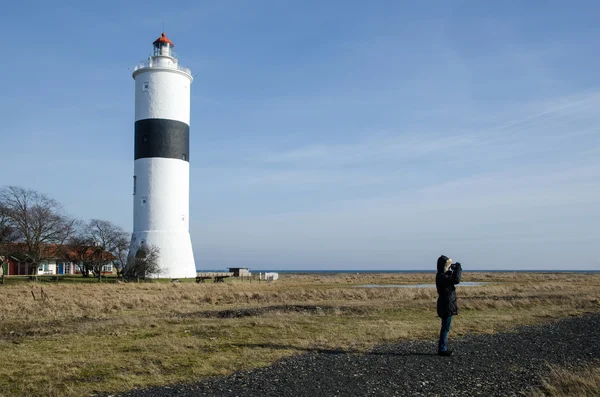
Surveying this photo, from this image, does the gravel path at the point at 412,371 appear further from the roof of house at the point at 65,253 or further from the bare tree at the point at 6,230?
the bare tree at the point at 6,230

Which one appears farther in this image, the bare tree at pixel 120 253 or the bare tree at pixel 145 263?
the bare tree at pixel 120 253

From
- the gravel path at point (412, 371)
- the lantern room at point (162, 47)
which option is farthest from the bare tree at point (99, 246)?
the gravel path at point (412, 371)

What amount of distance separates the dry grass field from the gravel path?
64 centimetres

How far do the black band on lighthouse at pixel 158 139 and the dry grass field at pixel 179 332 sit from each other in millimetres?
16297

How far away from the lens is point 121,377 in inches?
375

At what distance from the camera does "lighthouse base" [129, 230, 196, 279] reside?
1576 inches

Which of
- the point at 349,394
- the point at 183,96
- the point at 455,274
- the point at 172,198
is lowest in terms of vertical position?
the point at 349,394

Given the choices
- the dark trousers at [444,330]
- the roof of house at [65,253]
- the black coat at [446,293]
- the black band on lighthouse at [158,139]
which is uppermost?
the black band on lighthouse at [158,139]

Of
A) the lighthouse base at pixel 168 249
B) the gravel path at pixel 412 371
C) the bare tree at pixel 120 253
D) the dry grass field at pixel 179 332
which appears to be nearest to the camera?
the gravel path at pixel 412 371

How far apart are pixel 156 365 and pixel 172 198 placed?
102ft

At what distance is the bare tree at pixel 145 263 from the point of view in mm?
39469

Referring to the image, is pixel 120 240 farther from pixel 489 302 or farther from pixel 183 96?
pixel 489 302

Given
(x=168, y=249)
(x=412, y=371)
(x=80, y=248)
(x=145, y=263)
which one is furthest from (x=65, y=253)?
(x=412, y=371)

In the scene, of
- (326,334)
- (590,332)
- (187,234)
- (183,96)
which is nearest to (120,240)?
(187,234)
